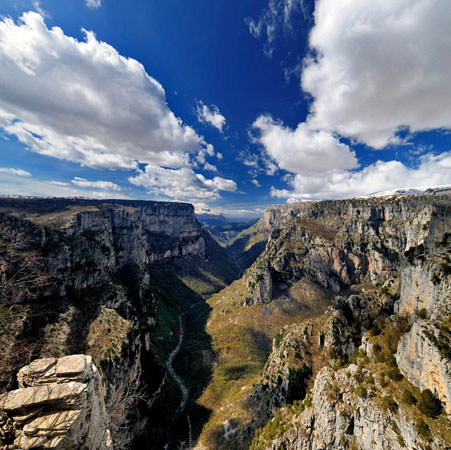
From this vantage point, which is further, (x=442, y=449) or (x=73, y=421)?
(x=442, y=449)

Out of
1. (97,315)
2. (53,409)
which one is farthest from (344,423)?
(97,315)

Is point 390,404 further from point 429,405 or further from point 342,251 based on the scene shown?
point 342,251

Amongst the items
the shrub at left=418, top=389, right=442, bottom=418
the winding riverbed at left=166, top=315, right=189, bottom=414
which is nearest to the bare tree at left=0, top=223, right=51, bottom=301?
the shrub at left=418, top=389, right=442, bottom=418

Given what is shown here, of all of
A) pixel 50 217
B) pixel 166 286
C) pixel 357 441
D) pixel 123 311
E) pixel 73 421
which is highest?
pixel 50 217

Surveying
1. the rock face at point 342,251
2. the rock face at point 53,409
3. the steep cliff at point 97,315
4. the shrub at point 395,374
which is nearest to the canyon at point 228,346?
the rock face at point 53,409

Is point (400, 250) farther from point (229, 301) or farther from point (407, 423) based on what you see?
point (407, 423)

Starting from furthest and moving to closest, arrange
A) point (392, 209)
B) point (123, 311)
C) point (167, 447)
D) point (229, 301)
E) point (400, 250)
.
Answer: point (392, 209) → point (400, 250) → point (229, 301) → point (123, 311) → point (167, 447)

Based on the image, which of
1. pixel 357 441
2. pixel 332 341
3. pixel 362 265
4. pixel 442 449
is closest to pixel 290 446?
pixel 357 441

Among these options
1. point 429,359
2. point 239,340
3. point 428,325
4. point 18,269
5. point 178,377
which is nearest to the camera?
point 18,269
